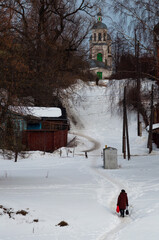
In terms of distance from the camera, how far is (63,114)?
152 feet

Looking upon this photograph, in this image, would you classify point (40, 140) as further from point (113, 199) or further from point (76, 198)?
point (113, 199)

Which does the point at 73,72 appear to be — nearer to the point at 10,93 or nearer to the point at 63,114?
the point at 63,114

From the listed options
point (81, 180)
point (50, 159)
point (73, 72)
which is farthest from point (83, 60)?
point (81, 180)

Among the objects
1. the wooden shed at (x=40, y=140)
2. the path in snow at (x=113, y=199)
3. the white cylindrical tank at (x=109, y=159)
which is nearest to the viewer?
the path in snow at (x=113, y=199)

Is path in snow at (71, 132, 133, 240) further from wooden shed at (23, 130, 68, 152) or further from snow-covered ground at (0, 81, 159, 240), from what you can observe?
wooden shed at (23, 130, 68, 152)

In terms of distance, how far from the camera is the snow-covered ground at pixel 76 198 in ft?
34.5

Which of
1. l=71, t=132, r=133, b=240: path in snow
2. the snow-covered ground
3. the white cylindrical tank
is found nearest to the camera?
l=71, t=132, r=133, b=240: path in snow

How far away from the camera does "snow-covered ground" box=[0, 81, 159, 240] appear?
10502 millimetres

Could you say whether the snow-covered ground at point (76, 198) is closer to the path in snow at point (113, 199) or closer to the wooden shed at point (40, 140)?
the path in snow at point (113, 199)

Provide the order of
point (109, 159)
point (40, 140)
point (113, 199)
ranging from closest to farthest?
1. point (113, 199)
2. point (109, 159)
3. point (40, 140)

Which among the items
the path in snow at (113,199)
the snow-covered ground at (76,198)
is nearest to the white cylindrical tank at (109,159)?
the snow-covered ground at (76,198)

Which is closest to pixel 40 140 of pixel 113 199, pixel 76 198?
pixel 76 198

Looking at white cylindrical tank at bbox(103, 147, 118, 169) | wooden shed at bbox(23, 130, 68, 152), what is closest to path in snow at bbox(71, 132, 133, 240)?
white cylindrical tank at bbox(103, 147, 118, 169)

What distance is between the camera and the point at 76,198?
14.9m
